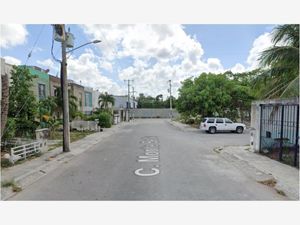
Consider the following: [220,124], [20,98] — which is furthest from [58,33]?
[220,124]

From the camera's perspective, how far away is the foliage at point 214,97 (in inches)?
1057

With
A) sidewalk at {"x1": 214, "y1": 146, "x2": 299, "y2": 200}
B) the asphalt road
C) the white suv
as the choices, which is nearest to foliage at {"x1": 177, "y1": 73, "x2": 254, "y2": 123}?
the white suv

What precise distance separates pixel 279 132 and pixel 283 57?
132 inches

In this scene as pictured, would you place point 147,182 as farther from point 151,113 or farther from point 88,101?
point 151,113

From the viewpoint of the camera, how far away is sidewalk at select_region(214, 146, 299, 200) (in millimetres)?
6761

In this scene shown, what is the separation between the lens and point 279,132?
11.0 metres

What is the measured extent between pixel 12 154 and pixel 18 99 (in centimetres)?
427

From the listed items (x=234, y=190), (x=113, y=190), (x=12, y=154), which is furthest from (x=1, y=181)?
A: (x=234, y=190)

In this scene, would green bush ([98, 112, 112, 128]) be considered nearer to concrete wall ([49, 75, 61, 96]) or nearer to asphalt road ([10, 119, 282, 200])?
concrete wall ([49, 75, 61, 96])

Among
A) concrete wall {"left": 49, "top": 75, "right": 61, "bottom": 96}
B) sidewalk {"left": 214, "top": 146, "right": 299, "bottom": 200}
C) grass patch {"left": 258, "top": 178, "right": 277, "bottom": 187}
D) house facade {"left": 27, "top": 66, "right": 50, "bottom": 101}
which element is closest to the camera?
sidewalk {"left": 214, "top": 146, "right": 299, "bottom": 200}

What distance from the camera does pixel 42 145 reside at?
12.2 metres

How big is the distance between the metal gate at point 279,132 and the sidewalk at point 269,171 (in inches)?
20.3

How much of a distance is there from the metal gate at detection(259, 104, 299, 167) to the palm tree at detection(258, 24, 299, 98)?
2.52ft

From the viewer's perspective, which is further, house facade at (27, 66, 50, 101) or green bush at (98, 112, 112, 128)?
green bush at (98, 112, 112, 128)
